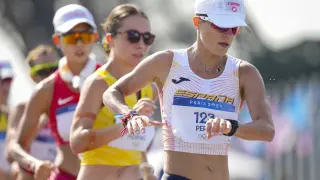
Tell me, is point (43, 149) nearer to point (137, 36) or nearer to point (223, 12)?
point (137, 36)

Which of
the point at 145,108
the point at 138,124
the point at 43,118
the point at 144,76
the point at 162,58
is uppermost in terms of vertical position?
the point at 162,58

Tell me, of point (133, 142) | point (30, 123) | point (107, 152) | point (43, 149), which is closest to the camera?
point (107, 152)

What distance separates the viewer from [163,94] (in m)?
7.48

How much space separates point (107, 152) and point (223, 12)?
1.72 m

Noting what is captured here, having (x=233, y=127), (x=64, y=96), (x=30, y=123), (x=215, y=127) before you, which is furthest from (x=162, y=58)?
(x=30, y=123)

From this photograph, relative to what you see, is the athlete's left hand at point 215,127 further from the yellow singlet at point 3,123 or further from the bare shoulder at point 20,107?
the yellow singlet at point 3,123

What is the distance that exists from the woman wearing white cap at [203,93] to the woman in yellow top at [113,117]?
805 mm

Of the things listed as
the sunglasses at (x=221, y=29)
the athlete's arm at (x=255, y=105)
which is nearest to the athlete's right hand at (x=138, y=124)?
the athlete's arm at (x=255, y=105)

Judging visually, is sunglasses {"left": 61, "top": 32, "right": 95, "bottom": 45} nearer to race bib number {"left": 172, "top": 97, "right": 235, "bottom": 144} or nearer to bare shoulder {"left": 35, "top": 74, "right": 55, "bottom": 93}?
bare shoulder {"left": 35, "top": 74, "right": 55, "bottom": 93}

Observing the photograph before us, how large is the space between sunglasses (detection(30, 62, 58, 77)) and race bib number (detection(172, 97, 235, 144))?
4.45 meters

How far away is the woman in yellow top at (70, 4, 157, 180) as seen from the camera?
8430 millimetres

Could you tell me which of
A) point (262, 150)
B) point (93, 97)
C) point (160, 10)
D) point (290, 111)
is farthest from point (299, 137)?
point (160, 10)

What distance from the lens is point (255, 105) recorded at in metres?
7.35

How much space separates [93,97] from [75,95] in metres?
1.11
